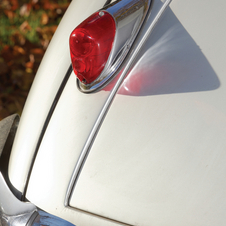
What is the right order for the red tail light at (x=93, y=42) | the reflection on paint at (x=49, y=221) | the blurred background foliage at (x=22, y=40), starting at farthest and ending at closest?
the blurred background foliage at (x=22, y=40) → the reflection on paint at (x=49, y=221) → the red tail light at (x=93, y=42)

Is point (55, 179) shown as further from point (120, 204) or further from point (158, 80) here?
point (158, 80)

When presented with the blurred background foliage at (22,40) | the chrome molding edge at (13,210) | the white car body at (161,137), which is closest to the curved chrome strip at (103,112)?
the white car body at (161,137)

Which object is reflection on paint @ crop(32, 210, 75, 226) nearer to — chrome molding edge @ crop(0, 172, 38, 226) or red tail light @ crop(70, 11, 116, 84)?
chrome molding edge @ crop(0, 172, 38, 226)

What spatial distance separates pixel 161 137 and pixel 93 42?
42 cm

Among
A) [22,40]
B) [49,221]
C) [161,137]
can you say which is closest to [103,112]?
[161,137]

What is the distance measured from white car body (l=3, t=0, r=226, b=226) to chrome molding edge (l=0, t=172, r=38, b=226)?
132 millimetres

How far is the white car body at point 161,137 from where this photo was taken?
3.11ft

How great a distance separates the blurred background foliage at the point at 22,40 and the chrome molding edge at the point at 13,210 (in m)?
1.40

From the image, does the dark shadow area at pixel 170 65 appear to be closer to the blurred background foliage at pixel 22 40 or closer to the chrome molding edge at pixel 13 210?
the chrome molding edge at pixel 13 210

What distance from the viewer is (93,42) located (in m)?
0.92

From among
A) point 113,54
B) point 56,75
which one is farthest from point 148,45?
point 56,75

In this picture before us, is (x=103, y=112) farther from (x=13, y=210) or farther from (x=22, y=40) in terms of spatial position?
(x=22, y=40)

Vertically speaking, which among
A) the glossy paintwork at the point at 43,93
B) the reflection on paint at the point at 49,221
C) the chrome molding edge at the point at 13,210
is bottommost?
the reflection on paint at the point at 49,221

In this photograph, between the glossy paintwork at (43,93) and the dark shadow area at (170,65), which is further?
the glossy paintwork at (43,93)
